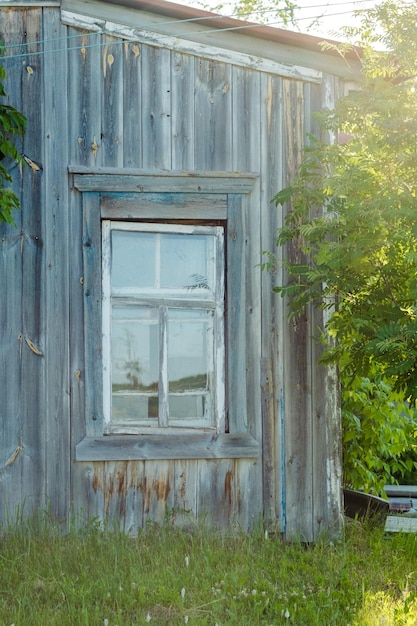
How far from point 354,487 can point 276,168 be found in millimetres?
2866

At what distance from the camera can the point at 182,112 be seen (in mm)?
7395

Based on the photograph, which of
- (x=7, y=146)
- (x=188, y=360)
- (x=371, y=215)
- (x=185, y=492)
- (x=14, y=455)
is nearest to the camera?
(x=371, y=215)

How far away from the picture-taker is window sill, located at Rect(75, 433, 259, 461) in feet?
23.5

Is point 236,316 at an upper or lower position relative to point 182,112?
lower

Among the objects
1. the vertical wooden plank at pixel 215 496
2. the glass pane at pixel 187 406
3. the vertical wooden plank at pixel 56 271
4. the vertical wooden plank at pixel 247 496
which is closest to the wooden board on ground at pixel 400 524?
the vertical wooden plank at pixel 247 496

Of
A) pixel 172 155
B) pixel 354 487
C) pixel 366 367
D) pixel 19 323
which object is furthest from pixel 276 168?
pixel 354 487

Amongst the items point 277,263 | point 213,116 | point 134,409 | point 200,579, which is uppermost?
point 213,116

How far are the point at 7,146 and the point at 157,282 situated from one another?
1518 mm

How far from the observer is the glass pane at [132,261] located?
732 centimetres

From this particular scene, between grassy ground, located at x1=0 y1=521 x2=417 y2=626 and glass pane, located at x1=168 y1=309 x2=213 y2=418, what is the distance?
0.95 meters

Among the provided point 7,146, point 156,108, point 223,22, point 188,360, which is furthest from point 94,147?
point 188,360

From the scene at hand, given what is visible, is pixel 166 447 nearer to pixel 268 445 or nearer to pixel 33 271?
pixel 268 445

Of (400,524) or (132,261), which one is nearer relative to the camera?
(132,261)

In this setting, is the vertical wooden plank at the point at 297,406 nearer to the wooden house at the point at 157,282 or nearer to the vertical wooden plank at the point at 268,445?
the wooden house at the point at 157,282
